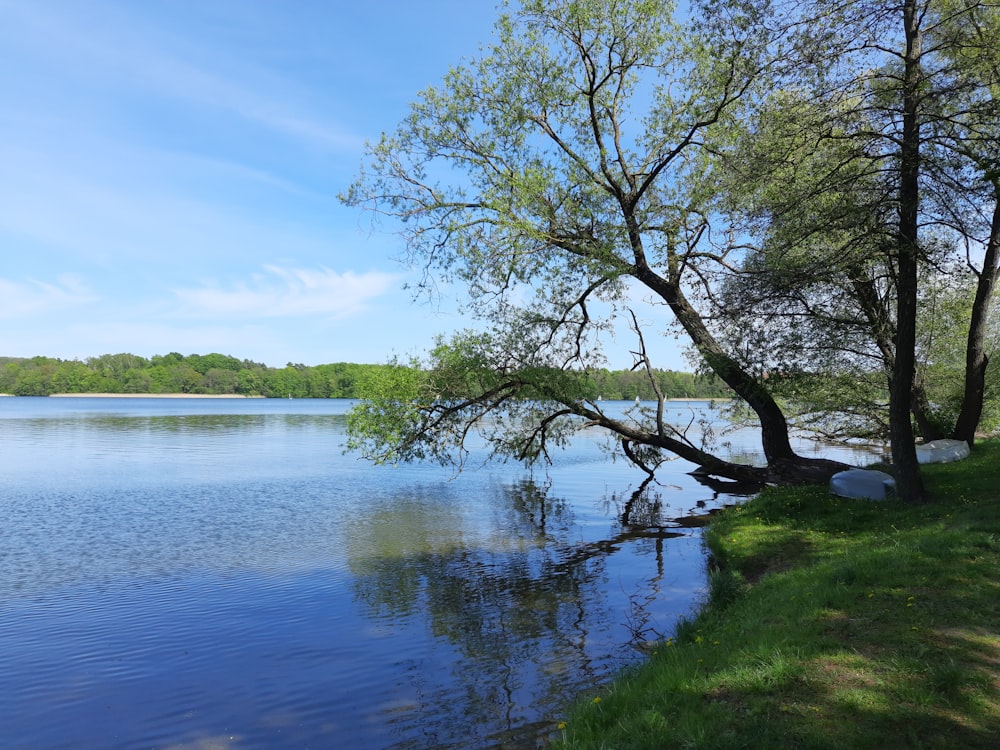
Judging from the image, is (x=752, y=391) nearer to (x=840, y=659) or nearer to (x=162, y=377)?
(x=840, y=659)

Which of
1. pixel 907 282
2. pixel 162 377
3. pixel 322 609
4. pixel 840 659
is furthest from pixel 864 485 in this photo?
pixel 162 377

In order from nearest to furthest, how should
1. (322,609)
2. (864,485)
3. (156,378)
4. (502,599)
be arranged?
(322,609) < (502,599) < (864,485) < (156,378)

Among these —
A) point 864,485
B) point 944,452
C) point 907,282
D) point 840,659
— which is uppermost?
point 907,282

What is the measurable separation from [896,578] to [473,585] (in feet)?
25.3

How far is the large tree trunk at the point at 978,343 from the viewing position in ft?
53.1

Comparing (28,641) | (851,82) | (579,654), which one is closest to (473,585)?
(579,654)

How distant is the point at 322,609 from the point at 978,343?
59.6 ft

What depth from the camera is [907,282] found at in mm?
12680

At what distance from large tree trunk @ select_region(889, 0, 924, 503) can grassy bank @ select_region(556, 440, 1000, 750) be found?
1.94m

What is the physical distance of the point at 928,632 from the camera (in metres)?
6.45

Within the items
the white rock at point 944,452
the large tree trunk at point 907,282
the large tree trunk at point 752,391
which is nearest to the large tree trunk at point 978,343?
the white rock at point 944,452

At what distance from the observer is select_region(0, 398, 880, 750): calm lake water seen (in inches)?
301

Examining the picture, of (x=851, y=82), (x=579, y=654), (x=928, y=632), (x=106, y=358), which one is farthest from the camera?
(x=106, y=358)

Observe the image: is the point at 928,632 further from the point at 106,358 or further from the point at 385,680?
the point at 106,358
